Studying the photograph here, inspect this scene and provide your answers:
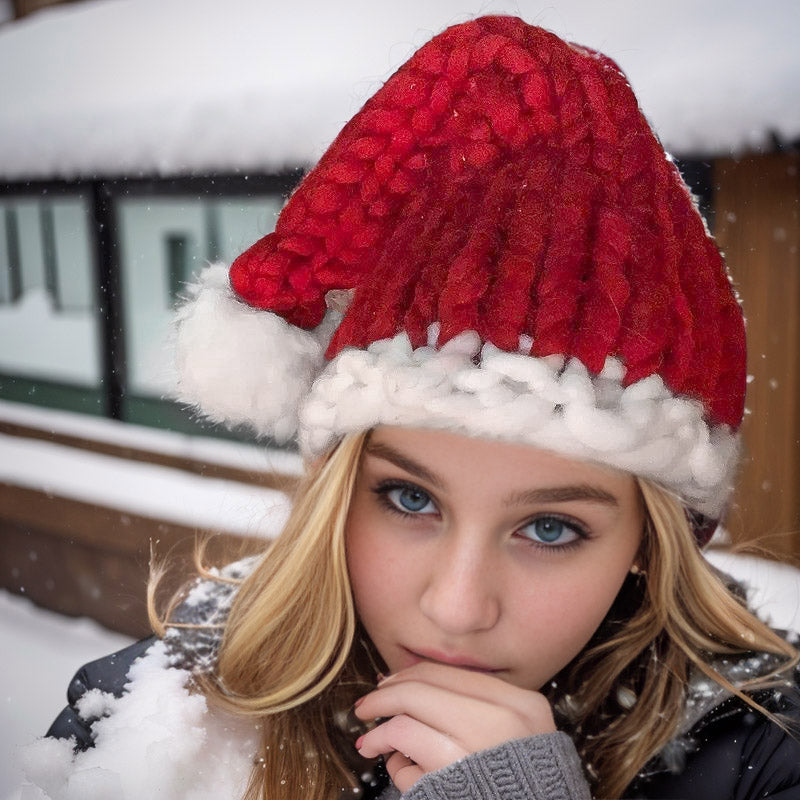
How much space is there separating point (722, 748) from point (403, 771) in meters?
0.32

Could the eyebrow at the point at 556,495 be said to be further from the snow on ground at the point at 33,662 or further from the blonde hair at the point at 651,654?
the snow on ground at the point at 33,662

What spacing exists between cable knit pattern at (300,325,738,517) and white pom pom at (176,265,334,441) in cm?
4

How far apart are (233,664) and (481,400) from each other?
0.40 m

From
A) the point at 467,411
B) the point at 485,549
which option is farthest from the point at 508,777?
the point at 467,411

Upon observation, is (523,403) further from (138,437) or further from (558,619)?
(138,437)

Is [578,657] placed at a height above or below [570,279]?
below

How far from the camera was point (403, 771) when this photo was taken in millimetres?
524

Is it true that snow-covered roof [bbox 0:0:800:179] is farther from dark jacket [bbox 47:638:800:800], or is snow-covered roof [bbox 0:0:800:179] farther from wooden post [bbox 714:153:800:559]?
dark jacket [bbox 47:638:800:800]

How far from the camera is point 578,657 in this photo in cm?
73

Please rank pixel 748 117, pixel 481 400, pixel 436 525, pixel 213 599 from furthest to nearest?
pixel 213 599
pixel 748 117
pixel 436 525
pixel 481 400

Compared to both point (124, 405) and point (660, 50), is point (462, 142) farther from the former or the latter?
point (124, 405)

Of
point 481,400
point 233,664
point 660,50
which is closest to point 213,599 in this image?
point 233,664

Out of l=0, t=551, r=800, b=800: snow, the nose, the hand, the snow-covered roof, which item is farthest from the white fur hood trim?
the snow-covered roof

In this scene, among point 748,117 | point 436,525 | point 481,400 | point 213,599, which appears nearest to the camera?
point 481,400
